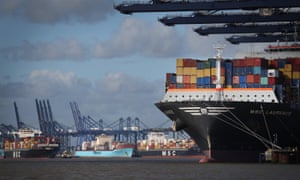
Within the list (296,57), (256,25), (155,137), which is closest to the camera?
(296,57)

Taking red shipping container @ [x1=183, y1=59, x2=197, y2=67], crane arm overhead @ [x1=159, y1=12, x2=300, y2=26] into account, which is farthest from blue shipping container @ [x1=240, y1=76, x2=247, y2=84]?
crane arm overhead @ [x1=159, y1=12, x2=300, y2=26]

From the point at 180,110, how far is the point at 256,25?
16.3 meters

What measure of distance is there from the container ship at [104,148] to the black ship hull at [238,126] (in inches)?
3622

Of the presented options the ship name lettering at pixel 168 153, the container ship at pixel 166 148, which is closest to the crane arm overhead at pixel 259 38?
the container ship at pixel 166 148

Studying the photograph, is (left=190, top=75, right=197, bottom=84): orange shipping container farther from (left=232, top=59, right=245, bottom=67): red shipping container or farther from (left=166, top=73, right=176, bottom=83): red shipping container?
(left=232, top=59, right=245, bottom=67): red shipping container

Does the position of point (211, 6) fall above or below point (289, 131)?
above

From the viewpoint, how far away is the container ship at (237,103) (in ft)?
197

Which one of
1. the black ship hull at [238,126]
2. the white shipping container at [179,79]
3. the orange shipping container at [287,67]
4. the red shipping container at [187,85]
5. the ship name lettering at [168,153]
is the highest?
the orange shipping container at [287,67]

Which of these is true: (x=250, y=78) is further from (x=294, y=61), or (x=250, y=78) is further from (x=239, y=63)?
(x=294, y=61)

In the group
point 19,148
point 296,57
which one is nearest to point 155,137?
point 19,148

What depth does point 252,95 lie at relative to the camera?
60125 mm

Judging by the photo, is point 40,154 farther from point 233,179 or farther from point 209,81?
point 233,179

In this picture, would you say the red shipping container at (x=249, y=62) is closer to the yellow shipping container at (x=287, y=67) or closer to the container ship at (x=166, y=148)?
the yellow shipping container at (x=287, y=67)

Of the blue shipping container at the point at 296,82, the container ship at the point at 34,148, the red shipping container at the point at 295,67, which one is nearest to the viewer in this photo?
the blue shipping container at the point at 296,82
